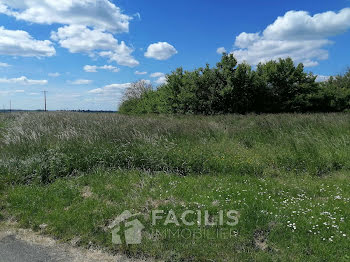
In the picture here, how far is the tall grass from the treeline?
13.3 meters

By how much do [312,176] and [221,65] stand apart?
1864 cm

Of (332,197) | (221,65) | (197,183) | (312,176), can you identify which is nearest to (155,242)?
(197,183)

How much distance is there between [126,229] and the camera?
12.8ft

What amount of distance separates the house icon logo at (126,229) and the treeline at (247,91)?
18912 mm

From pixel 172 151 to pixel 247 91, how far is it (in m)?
18.3

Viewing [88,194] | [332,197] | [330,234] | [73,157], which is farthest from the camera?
[73,157]

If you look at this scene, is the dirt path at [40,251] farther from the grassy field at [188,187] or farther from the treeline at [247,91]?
the treeline at [247,91]

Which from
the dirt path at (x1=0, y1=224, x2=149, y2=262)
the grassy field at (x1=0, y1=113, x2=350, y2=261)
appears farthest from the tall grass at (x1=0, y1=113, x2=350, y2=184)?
the dirt path at (x1=0, y1=224, x2=149, y2=262)

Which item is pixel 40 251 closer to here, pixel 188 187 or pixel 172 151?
pixel 188 187

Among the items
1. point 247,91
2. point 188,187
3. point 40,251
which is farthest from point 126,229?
point 247,91

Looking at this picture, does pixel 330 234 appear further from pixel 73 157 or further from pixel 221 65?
pixel 221 65

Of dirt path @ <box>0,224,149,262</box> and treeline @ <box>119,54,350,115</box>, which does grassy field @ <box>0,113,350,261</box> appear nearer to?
dirt path @ <box>0,224,149,262</box>

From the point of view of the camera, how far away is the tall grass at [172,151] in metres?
6.46

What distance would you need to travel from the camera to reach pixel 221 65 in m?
23.3
